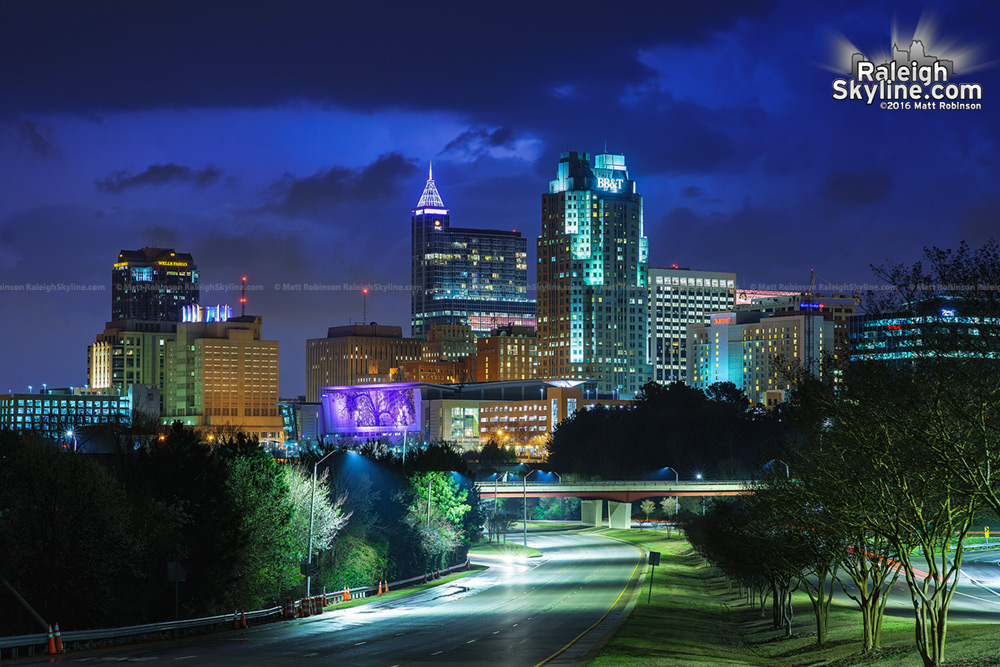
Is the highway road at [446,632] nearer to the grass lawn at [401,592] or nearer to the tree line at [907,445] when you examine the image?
the grass lawn at [401,592]

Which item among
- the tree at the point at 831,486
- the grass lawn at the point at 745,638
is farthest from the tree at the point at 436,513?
the tree at the point at 831,486

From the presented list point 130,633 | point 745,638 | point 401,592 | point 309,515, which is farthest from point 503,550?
point 130,633

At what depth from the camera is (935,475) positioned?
3894 cm

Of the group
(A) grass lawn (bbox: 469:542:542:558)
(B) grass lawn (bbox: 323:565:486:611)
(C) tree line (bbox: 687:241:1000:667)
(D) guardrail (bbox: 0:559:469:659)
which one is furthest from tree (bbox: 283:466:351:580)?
(A) grass lawn (bbox: 469:542:542:558)

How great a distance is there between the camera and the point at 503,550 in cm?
14400

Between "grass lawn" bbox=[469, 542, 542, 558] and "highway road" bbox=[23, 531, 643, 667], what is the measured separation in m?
32.6

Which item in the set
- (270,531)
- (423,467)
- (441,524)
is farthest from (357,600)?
(423,467)

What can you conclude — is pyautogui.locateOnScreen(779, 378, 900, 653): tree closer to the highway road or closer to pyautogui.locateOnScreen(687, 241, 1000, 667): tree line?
pyautogui.locateOnScreen(687, 241, 1000, 667): tree line

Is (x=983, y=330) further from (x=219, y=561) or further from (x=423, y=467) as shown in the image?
(x=423, y=467)

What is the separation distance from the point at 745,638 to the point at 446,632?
17.2m

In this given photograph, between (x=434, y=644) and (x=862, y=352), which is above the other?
(x=862, y=352)

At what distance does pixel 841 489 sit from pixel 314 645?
2321 cm

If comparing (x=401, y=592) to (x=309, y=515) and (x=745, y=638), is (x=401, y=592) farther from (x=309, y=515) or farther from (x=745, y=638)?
(x=745, y=638)

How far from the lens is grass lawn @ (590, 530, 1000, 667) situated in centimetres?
4731
